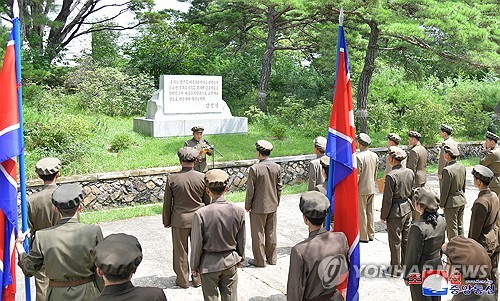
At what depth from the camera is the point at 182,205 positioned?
18.8 ft

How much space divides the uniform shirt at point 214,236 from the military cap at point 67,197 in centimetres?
115

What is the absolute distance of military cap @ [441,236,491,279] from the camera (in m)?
3.06

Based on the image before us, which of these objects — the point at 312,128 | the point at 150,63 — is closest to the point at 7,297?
the point at 312,128

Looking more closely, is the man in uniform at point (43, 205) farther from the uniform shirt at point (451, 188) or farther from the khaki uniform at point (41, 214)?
the uniform shirt at point (451, 188)

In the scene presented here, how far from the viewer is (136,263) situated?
270 cm

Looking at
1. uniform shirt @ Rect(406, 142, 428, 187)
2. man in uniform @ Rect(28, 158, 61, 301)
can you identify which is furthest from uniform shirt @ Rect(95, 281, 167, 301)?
uniform shirt @ Rect(406, 142, 428, 187)

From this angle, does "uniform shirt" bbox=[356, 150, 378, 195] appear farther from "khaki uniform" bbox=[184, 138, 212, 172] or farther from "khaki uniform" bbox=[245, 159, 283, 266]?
"khaki uniform" bbox=[184, 138, 212, 172]

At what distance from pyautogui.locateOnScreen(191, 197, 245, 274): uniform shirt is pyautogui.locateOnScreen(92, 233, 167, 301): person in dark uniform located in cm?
159

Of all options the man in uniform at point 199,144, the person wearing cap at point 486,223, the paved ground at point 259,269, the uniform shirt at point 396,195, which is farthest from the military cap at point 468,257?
the man in uniform at point 199,144

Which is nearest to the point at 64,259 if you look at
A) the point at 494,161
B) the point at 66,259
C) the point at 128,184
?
the point at 66,259

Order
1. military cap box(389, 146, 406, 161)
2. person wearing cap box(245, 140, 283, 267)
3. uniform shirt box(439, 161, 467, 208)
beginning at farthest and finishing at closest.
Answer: uniform shirt box(439, 161, 467, 208) → person wearing cap box(245, 140, 283, 267) → military cap box(389, 146, 406, 161)

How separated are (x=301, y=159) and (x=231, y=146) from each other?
1.98 metres

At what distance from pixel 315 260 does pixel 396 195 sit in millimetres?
3191

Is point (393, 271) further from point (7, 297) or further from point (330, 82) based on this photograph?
point (330, 82)
